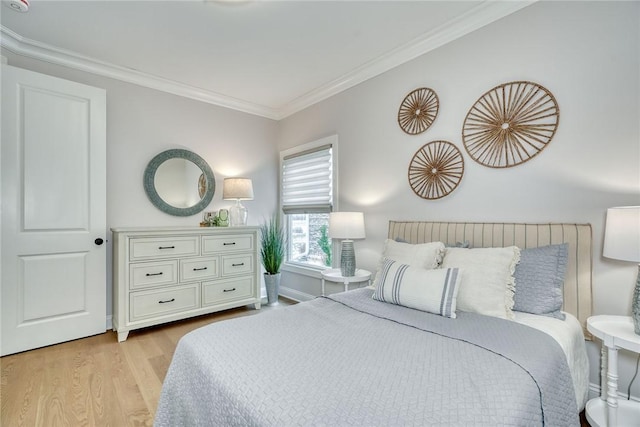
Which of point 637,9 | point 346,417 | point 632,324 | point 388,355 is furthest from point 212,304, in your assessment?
point 637,9

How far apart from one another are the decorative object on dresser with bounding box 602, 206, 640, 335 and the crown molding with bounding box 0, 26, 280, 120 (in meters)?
3.68

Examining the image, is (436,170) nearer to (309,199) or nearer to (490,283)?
(490,283)

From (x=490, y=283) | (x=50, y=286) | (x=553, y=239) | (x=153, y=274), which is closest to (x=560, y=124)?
(x=553, y=239)

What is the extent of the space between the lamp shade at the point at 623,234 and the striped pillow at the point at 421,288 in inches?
27.4

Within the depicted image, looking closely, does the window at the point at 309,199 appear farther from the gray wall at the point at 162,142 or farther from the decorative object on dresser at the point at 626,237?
the decorative object on dresser at the point at 626,237

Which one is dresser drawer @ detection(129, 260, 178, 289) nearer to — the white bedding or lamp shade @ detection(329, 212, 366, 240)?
lamp shade @ detection(329, 212, 366, 240)

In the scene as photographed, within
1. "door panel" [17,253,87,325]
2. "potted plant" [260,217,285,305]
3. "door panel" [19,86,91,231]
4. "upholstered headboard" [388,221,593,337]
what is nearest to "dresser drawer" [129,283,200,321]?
"door panel" [17,253,87,325]

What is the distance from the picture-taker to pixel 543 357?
1.16 metres

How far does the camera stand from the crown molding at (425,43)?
6.75ft

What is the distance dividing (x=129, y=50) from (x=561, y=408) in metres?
3.72

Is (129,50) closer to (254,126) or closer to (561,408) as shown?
(254,126)

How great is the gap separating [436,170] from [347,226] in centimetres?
89

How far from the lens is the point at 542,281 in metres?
1.67

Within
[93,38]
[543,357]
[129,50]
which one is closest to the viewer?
[543,357]
